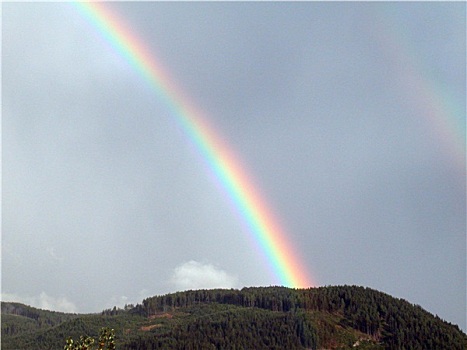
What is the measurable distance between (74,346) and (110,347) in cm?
598

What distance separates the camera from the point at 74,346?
50.6 metres

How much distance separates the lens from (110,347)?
155ft

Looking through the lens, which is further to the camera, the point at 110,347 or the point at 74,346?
the point at 74,346
